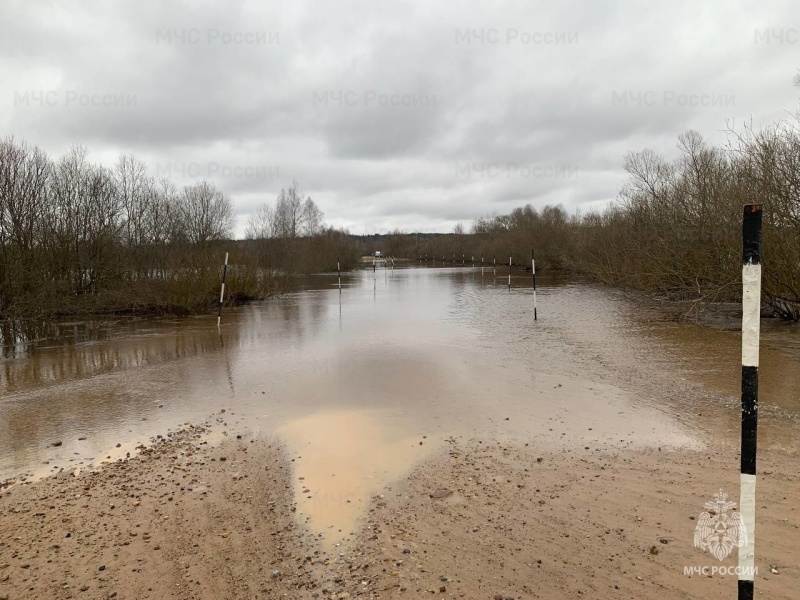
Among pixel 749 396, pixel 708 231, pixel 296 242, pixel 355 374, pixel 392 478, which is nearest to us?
pixel 749 396

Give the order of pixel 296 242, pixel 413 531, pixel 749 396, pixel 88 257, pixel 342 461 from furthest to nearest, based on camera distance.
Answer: pixel 296 242, pixel 88 257, pixel 342 461, pixel 413 531, pixel 749 396

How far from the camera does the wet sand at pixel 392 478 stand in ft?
10.8

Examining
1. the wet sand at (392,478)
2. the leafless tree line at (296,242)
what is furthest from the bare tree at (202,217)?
the wet sand at (392,478)

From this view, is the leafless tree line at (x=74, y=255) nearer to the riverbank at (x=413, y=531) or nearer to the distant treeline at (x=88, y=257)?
the distant treeline at (x=88, y=257)

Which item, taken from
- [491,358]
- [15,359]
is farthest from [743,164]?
[15,359]

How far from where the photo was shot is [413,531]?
383 cm

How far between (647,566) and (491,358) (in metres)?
6.96

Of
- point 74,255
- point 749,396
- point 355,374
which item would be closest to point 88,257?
point 74,255

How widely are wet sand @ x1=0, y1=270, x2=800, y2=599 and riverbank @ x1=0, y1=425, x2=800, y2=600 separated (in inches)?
0.7

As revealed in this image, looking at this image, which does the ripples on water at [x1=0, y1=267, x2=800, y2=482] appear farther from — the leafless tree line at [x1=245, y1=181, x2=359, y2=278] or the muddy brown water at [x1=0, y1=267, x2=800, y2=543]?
the leafless tree line at [x1=245, y1=181, x2=359, y2=278]

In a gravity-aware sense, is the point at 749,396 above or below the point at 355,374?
A: above

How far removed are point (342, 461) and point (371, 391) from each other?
8.81ft

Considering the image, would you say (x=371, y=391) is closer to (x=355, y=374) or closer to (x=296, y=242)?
(x=355, y=374)

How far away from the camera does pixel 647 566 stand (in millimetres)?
3285
